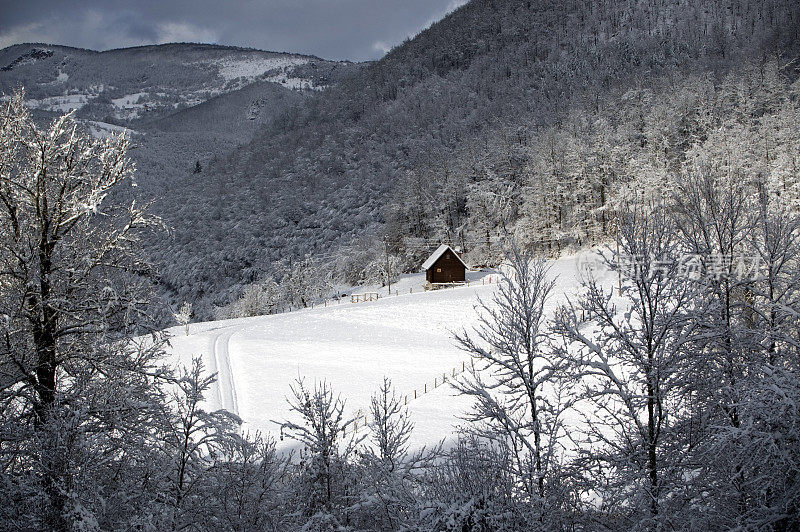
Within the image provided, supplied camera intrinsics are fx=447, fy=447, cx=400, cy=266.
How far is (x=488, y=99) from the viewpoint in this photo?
11475cm

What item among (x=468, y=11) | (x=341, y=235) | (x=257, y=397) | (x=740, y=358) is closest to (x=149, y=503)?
(x=740, y=358)

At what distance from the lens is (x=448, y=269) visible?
49719 millimetres

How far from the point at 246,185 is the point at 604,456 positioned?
392 feet

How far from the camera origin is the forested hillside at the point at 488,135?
53844mm

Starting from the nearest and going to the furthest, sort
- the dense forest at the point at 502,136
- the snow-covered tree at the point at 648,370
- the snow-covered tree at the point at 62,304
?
the snow-covered tree at the point at 62,304 < the snow-covered tree at the point at 648,370 < the dense forest at the point at 502,136

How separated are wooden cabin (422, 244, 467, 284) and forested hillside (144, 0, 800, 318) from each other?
9.38 meters

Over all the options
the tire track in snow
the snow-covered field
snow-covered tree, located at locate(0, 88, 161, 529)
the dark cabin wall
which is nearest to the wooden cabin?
the dark cabin wall

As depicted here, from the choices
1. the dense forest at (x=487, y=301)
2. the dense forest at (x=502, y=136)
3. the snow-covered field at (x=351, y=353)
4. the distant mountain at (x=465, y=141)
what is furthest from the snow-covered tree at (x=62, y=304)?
the dense forest at (x=502, y=136)

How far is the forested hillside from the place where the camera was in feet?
177

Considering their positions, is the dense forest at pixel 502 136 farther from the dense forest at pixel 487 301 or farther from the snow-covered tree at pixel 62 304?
the snow-covered tree at pixel 62 304

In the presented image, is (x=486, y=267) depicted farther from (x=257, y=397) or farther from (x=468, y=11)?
(x=468, y=11)

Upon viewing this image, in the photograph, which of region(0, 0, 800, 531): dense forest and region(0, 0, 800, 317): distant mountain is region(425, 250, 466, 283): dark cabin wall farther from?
region(0, 0, 800, 317): distant mountain

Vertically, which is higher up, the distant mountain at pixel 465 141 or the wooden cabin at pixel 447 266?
the distant mountain at pixel 465 141

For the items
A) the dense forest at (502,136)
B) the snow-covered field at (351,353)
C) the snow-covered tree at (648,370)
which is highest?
the dense forest at (502,136)
